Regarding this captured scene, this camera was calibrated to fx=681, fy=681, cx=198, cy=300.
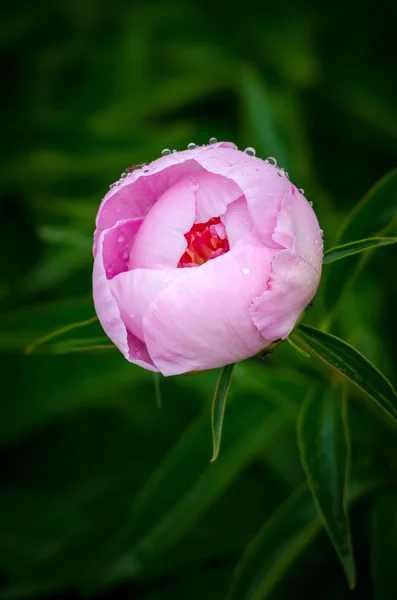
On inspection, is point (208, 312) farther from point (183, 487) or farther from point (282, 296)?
point (183, 487)

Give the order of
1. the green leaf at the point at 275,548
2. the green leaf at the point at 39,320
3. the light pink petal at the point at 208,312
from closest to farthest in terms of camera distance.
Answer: the light pink petal at the point at 208,312 → the green leaf at the point at 275,548 → the green leaf at the point at 39,320

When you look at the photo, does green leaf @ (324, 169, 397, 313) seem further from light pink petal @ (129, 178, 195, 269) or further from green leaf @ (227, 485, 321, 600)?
green leaf @ (227, 485, 321, 600)

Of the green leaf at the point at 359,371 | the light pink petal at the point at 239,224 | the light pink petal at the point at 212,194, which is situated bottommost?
the green leaf at the point at 359,371

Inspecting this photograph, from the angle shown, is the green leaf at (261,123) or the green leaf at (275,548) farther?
the green leaf at (261,123)

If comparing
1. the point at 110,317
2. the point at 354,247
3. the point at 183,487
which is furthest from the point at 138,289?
the point at 183,487

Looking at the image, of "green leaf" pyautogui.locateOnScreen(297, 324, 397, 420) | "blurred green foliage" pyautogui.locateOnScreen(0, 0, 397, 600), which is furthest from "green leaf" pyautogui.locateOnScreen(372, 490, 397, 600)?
"green leaf" pyautogui.locateOnScreen(297, 324, 397, 420)

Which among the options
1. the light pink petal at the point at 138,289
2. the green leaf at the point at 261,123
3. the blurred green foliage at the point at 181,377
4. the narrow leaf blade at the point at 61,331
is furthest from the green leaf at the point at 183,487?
the green leaf at the point at 261,123

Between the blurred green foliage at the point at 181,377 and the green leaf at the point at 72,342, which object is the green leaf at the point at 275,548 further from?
the green leaf at the point at 72,342
